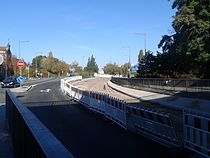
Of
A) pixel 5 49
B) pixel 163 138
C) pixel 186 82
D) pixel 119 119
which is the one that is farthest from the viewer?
pixel 5 49

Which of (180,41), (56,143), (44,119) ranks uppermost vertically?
(180,41)

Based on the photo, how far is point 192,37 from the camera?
2223 inches

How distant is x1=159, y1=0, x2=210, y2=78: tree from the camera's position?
Result: 179ft

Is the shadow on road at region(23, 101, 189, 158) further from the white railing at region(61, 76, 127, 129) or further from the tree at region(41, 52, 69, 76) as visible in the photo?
the tree at region(41, 52, 69, 76)

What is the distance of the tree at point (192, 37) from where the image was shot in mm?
54594

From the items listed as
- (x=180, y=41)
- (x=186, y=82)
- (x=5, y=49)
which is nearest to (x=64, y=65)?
(x=5, y=49)

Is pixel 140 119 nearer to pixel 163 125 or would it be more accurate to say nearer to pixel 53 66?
pixel 163 125

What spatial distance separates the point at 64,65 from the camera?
623 feet

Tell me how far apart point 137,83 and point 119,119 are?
40619mm

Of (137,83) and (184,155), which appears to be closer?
(184,155)

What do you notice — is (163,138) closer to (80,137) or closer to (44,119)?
(80,137)

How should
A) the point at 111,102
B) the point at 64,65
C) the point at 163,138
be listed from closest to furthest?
the point at 163,138 < the point at 111,102 < the point at 64,65

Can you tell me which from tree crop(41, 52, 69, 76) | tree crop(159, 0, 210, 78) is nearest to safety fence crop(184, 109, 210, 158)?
tree crop(159, 0, 210, 78)

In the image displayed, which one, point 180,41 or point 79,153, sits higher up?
point 180,41
